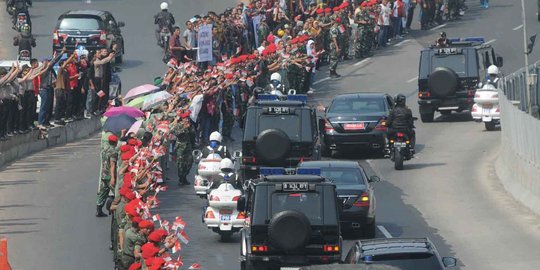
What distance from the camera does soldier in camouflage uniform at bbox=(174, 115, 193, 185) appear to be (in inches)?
1329

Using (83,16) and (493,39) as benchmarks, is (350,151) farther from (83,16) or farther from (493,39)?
(493,39)

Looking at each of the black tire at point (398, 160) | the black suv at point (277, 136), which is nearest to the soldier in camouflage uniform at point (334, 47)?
the black tire at point (398, 160)

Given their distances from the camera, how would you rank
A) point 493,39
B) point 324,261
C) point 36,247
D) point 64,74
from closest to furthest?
point 324,261 < point 36,247 < point 64,74 < point 493,39

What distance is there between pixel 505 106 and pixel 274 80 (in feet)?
22.9

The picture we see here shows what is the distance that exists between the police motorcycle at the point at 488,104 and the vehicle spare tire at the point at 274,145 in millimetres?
10902

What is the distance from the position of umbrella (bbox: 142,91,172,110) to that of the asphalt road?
6.07ft

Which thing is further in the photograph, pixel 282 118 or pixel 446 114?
pixel 446 114

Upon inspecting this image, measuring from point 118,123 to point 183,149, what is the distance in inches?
108

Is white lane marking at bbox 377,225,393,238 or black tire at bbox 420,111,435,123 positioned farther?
black tire at bbox 420,111,435,123

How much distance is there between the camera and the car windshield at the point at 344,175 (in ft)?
96.7

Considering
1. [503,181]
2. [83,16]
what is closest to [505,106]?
[503,181]

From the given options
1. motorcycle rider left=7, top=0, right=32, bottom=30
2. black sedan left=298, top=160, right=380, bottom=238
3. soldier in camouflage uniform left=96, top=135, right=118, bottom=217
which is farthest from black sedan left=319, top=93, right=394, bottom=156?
motorcycle rider left=7, top=0, right=32, bottom=30

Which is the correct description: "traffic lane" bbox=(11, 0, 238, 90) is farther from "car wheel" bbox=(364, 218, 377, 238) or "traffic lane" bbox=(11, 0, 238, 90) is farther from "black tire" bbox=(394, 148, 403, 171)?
"car wheel" bbox=(364, 218, 377, 238)

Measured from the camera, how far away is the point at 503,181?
35.8 m
